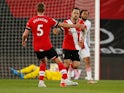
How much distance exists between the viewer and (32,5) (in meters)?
18.0

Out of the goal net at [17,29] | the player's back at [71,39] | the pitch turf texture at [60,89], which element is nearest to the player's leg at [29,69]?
the goal net at [17,29]

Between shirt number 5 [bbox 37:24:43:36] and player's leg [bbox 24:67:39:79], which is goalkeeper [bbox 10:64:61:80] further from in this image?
shirt number 5 [bbox 37:24:43:36]

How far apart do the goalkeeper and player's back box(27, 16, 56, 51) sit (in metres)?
4.69

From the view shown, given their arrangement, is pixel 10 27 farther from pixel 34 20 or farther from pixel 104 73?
pixel 34 20

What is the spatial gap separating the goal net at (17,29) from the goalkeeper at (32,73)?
90cm

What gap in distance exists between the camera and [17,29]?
18.3 m

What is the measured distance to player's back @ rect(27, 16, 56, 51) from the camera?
39.8ft

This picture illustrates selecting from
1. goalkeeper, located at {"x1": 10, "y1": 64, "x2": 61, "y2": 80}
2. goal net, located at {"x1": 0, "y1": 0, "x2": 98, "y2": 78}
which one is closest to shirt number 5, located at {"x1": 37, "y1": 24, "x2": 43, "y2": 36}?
goalkeeper, located at {"x1": 10, "y1": 64, "x2": 61, "y2": 80}

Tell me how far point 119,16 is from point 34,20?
6886 mm

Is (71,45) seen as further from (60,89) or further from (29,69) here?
(29,69)

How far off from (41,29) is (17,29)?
6.21 m

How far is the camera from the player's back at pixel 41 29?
12117 millimetres

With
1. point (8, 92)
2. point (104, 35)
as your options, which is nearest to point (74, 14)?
point (8, 92)

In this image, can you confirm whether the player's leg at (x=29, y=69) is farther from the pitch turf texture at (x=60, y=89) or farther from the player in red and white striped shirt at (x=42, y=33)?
the player in red and white striped shirt at (x=42, y=33)
